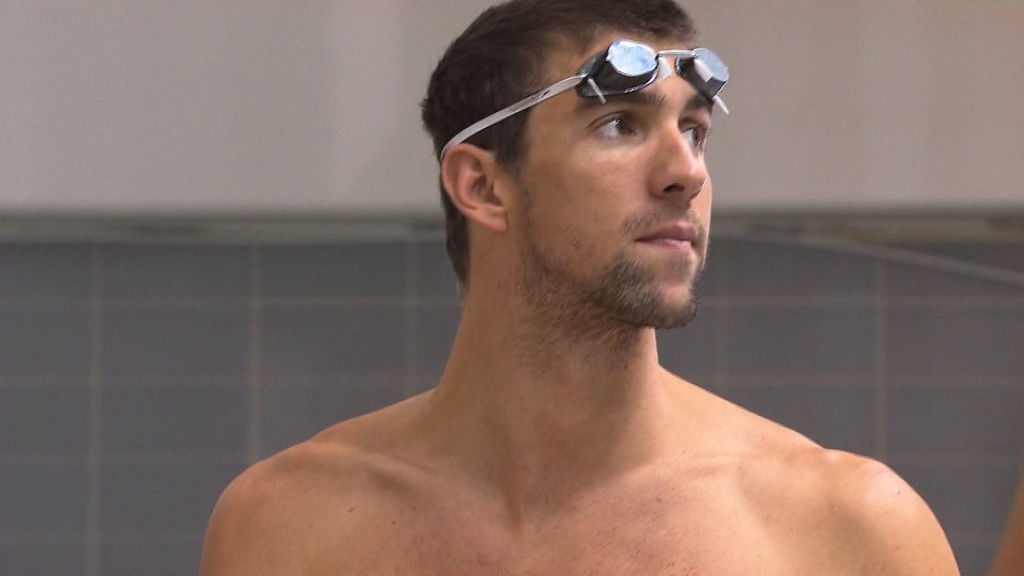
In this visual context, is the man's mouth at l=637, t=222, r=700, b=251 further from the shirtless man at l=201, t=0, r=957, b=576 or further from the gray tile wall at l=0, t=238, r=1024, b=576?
the gray tile wall at l=0, t=238, r=1024, b=576

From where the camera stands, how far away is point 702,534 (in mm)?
976

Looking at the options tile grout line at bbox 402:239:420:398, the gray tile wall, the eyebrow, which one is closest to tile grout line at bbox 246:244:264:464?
Answer: the gray tile wall

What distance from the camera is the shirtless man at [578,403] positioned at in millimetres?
936

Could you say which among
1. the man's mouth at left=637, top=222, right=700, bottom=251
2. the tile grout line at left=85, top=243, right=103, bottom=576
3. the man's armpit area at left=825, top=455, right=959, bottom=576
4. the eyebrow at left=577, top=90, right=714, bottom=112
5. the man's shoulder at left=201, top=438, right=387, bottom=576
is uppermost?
the eyebrow at left=577, top=90, right=714, bottom=112

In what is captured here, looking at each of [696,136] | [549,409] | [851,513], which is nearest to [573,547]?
[549,409]

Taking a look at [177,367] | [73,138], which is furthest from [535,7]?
[177,367]

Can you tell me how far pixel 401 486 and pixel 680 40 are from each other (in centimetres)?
42

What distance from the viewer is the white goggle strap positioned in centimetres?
96

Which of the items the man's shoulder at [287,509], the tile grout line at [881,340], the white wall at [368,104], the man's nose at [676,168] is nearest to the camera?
the man's nose at [676,168]

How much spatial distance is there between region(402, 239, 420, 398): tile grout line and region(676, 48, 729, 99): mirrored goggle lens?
90 cm

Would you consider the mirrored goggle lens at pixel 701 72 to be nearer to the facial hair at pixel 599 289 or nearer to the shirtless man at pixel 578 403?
the shirtless man at pixel 578 403

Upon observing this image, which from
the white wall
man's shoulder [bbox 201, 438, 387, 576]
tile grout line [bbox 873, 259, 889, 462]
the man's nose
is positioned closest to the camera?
the man's nose

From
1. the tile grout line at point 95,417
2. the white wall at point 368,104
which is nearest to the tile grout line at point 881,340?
the white wall at point 368,104

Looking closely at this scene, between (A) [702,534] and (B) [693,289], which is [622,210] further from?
(A) [702,534]
